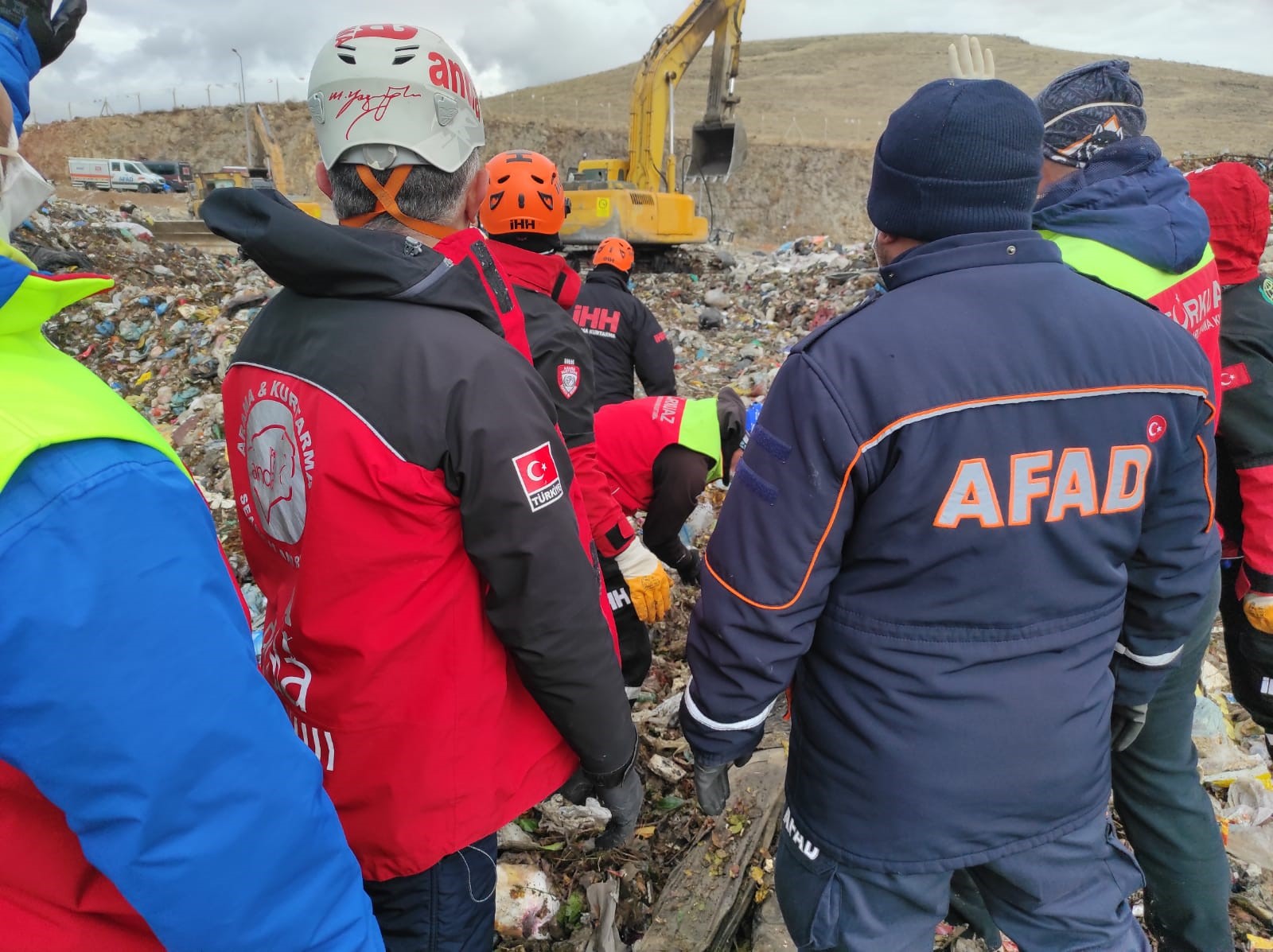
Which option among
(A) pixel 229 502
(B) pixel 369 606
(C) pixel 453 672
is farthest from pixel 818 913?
(A) pixel 229 502

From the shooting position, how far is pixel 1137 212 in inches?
77.1

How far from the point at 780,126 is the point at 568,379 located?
4307cm

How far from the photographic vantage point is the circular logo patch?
1413 mm

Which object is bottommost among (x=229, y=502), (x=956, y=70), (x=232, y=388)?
(x=229, y=502)

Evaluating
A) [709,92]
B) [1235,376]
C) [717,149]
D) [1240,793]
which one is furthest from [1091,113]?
[709,92]

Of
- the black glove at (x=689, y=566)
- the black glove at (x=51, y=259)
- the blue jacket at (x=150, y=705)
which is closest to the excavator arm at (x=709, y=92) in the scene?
the black glove at (x=51, y=259)

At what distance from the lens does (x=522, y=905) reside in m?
2.40

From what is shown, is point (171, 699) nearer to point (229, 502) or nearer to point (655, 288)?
point (229, 502)

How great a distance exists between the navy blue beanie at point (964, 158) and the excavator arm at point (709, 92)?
13453 mm

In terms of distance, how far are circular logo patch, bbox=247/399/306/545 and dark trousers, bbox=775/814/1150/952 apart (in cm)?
121

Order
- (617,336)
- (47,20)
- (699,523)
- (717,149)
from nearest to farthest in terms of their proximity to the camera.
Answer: (47,20)
(617,336)
(699,523)
(717,149)

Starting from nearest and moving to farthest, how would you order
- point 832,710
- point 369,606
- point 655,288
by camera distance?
point 369,606 < point 832,710 < point 655,288

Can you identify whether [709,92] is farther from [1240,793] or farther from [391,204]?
[391,204]

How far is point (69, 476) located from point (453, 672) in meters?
0.84
